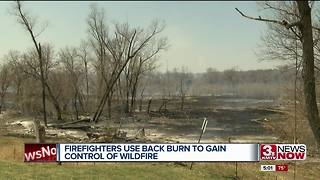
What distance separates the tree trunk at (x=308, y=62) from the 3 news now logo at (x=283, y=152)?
4.37 metres

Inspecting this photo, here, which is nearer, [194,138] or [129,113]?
[194,138]

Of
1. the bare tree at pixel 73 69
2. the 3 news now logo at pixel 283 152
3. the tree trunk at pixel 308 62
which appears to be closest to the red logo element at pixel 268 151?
the 3 news now logo at pixel 283 152

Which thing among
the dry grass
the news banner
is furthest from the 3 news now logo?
the dry grass

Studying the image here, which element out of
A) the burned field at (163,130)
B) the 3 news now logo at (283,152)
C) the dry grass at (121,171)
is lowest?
the burned field at (163,130)

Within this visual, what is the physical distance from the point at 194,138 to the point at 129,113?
34.2 metres

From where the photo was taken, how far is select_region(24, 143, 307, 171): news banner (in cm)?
1452

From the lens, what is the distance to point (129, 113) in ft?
244

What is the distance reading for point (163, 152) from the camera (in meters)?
14.7

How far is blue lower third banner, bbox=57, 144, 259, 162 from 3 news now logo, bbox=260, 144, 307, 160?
0.93ft

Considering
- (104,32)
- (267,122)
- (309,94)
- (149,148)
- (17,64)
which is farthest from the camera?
(17,64)

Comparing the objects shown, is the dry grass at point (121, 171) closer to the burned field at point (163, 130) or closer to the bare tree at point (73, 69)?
the burned field at point (163, 130)

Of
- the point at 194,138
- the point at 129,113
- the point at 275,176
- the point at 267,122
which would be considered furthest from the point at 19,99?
the point at 275,176

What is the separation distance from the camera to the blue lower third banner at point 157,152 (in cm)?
1451

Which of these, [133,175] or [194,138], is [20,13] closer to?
[194,138]
